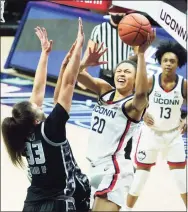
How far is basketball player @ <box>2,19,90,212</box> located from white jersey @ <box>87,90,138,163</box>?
0.18 m

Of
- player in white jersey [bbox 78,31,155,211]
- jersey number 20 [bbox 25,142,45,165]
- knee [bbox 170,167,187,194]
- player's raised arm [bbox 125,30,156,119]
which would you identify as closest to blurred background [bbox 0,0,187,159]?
player in white jersey [bbox 78,31,155,211]

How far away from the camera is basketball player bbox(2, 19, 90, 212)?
254 centimetres

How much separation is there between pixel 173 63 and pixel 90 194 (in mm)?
763

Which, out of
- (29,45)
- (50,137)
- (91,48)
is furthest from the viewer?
(29,45)

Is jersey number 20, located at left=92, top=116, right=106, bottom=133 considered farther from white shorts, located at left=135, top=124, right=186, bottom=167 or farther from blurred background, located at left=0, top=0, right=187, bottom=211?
white shorts, located at left=135, top=124, right=186, bottom=167

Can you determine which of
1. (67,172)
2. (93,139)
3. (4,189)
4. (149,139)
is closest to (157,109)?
(149,139)

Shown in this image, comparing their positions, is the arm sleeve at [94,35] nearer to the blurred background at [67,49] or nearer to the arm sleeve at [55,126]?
the blurred background at [67,49]

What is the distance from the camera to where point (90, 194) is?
111 inches

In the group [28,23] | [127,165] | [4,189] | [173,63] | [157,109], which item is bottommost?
[4,189]

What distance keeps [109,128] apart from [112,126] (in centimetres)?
2

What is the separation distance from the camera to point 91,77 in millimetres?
2861

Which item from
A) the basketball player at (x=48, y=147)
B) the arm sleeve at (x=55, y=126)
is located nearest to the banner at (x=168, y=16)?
the basketball player at (x=48, y=147)

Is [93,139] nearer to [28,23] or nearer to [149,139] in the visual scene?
[149,139]

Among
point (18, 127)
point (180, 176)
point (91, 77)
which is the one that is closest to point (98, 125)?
point (91, 77)
